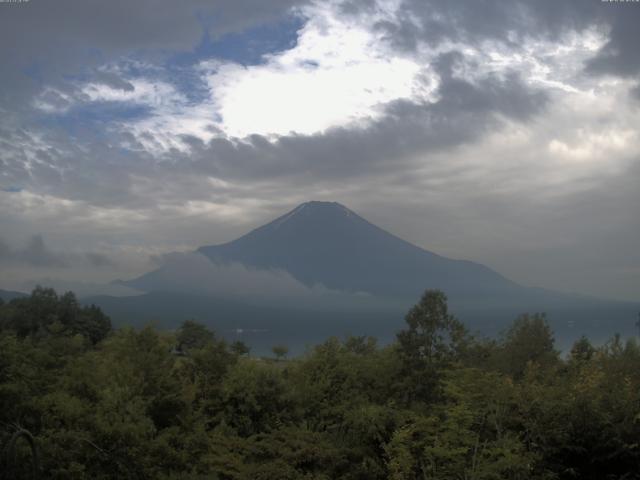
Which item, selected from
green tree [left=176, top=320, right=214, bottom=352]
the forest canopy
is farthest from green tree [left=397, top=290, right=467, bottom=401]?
green tree [left=176, top=320, right=214, bottom=352]

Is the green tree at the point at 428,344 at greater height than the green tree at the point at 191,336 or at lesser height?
greater

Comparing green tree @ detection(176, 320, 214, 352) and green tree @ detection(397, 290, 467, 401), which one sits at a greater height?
green tree @ detection(397, 290, 467, 401)

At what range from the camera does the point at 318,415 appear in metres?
16.2

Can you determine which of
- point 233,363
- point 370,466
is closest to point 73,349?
point 233,363

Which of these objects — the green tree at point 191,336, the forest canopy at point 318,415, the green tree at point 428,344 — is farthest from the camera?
the green tree at point 191,336

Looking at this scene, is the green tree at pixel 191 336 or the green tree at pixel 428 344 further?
the green tree at pixel 191 336

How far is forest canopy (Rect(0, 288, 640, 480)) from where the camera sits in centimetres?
1087

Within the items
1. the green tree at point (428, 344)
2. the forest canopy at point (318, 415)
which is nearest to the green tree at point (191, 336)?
the forest canopy at point (318, 415)

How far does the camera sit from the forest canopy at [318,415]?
10.9 metres

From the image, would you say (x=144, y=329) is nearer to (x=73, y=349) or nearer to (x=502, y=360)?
(x=73, y=349)

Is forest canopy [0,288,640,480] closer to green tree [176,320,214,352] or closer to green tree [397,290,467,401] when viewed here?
green tree [397,290,467,401]

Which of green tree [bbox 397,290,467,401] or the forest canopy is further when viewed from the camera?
green tree [bbox 397,290,467,401]

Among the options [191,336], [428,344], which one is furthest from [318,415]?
[191,336]

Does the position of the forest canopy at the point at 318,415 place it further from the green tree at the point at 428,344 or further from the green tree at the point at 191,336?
the green tree at the point at 191,336
